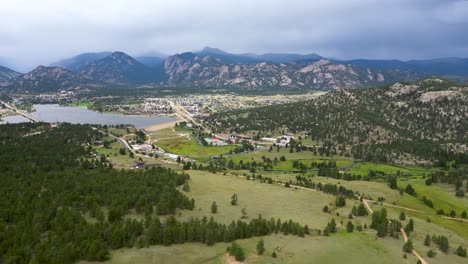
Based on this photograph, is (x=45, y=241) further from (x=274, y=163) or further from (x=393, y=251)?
(x=274, y=163)

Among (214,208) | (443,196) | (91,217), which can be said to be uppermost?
(91,217)

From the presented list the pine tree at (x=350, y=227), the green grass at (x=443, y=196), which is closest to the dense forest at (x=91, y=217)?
the pine tree at (x=350, y=227)

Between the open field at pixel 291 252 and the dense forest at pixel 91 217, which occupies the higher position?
the dense forest at pixel 91 217

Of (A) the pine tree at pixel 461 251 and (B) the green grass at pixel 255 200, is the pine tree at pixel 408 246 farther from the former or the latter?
(B) the green grass at pixel 255 200

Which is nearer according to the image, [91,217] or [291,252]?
[291,252]

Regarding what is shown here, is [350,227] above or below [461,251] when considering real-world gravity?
above

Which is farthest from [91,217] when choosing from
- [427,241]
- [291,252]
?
[427,241]

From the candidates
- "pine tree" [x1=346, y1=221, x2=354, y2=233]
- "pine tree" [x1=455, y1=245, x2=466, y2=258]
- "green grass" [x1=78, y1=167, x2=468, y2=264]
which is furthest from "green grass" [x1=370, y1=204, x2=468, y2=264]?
"pine tree" [x1=346, y1=221, x2=354, y2=233]

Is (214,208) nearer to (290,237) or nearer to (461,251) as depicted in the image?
(290,237)

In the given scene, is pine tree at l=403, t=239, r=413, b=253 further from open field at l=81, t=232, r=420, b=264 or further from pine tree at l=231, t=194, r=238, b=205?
pine tree at l=231, t=194, r=238, b=205
